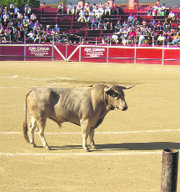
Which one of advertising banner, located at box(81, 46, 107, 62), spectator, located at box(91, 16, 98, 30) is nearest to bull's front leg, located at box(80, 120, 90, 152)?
advertising banner, located at box(81, 46, 107, 62)

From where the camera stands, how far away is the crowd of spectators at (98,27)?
3671 centimetres

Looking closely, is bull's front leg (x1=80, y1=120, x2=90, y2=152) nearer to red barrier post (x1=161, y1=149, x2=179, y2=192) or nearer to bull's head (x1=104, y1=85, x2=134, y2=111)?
bull's head (x1=104, y1=85, x2=134, y2=111)

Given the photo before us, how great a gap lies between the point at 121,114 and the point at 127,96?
138 inches

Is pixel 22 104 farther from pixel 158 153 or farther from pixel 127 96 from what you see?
pixel 158 153

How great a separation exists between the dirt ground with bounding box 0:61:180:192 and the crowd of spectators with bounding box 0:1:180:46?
59.1ft

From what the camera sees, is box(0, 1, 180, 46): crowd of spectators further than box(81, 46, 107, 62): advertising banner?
Yes

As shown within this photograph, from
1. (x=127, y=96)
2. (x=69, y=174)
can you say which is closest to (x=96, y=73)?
(x=127, y=96)

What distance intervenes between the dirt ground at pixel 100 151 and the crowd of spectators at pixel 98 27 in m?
18.0

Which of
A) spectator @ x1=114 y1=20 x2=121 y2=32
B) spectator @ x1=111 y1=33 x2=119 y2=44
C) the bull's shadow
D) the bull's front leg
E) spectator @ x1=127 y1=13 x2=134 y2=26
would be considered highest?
spectator @ x1=127 y1=13 x2=134 y2=26

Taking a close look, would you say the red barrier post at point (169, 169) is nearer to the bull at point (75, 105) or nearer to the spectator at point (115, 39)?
the bull at point (75, 105)

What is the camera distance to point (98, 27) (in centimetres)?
4250

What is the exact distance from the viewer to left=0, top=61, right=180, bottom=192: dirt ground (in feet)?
26.0

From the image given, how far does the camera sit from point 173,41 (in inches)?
1353

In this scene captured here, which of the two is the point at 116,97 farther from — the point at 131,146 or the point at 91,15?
the point at 91,15
